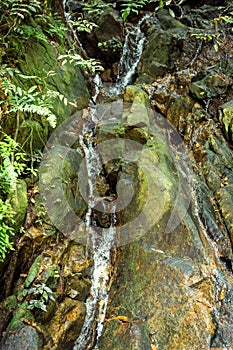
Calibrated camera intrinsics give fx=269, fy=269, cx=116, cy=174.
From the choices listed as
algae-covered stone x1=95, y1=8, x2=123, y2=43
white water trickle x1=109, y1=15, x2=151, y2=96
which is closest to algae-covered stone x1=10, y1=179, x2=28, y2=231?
white water trickle x1=109, y1=15, x2=151, y2=96

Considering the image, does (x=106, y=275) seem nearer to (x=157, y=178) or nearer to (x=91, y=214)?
(x=91, y=214)

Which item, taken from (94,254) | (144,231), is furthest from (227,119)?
(94,254)

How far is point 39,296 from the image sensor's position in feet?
12.2

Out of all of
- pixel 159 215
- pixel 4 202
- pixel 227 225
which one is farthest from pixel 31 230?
pixel 227 225

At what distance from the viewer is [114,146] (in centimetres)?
650

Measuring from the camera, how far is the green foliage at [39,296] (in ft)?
11.8

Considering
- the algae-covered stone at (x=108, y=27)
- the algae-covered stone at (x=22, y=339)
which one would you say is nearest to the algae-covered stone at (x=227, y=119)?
the algae-covered stone at (x=108, y=27)

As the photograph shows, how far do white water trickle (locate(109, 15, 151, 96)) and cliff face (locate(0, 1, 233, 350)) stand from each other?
2.01m

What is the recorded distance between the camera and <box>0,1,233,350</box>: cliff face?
3.60m

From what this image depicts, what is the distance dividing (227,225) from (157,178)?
167 cm

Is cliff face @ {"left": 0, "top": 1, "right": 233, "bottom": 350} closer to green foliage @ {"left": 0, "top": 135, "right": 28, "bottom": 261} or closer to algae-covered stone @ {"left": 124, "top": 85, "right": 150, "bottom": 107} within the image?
algae-covered stone @ {"left": 124, "top": 85, "right": 150, "bottom": 107}

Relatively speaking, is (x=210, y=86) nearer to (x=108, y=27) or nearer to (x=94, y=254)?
(x=108, y=27)

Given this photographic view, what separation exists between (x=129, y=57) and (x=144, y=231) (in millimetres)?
8104

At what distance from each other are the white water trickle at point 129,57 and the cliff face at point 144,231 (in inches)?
79.0
